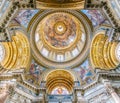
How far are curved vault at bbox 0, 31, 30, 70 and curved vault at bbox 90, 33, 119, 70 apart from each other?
6.31 m

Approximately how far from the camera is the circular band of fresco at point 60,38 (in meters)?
18.7

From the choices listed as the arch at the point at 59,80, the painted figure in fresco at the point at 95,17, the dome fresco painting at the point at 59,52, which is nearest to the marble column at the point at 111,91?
the dome fresco painting at the point at 59,52

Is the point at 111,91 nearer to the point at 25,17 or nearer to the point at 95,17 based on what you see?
the point at 95,17

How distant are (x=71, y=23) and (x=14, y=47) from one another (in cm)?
835

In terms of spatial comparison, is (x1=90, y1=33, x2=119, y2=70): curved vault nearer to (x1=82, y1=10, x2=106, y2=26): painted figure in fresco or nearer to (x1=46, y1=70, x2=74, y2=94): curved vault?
(x1=82, y1=10, x2=106, y2=26): painted figure in fresco

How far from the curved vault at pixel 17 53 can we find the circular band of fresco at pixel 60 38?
1.07 m

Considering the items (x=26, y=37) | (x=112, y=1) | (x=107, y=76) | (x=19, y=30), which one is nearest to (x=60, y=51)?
(x=26, y=37)

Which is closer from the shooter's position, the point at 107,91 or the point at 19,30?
the point at 107,91

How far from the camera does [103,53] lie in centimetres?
1756

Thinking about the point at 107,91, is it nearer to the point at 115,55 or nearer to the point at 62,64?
the point at 115,55

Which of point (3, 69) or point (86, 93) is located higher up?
point (3, 69)

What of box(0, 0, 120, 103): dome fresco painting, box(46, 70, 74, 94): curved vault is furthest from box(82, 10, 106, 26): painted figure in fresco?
box(46, 70, 74, 94): curved vault

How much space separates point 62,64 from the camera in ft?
65.4

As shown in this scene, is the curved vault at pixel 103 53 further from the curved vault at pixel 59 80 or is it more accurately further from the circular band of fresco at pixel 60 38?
the curved vault at pixel 59 80
